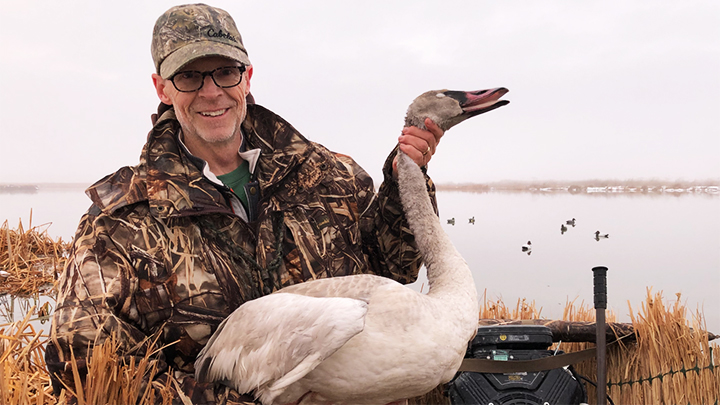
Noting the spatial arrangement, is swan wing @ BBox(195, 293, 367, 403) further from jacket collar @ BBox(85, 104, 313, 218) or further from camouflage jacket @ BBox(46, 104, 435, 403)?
jacket collar @ BBox(85, 104, 313, 218)

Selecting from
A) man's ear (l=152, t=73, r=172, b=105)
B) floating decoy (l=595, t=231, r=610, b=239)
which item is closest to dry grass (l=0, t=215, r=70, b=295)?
man's ear (l=152, t=73, r=172, b=105)

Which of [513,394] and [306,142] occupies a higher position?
[306,142]

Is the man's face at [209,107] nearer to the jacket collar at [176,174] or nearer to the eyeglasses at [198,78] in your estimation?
the eyeglasses at [198,78]

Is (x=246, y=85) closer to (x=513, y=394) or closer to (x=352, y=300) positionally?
(x=352, y=300)

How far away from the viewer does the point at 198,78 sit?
305 centimetres

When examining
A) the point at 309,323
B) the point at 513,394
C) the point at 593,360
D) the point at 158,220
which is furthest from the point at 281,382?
the point at 593,360

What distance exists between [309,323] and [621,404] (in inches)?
118

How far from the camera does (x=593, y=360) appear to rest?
3982mm

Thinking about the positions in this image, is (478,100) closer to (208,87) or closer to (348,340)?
(348,340)

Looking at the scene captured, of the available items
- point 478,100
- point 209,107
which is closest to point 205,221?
point 209,107

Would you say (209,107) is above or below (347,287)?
above

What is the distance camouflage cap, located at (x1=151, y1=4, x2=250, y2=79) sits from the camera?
9.50 feet

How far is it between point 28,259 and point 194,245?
6.79 m

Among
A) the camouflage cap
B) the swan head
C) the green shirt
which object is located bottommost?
the green shirt
